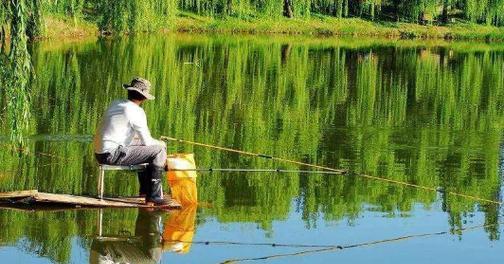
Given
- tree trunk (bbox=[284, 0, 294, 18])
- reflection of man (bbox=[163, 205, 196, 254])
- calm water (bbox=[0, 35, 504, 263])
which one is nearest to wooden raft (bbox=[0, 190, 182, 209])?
calm water (bbox=[0, 35, 504, 263])

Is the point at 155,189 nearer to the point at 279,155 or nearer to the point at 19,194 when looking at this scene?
the point at 19,194

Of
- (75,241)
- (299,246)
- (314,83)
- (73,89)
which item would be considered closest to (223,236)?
(299,246)

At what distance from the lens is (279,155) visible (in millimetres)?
18281

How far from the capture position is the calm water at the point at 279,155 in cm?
1153

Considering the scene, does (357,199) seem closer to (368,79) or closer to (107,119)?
(107,119)

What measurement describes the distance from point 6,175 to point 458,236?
6.47m

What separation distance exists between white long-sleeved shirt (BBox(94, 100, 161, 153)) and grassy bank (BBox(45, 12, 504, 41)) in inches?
1973

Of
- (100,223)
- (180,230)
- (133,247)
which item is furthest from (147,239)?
(100,223)

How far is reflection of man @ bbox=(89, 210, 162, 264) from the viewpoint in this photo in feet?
34.6

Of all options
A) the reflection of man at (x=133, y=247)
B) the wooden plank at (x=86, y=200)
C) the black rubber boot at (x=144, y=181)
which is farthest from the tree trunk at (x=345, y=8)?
the reflection of man at (x=133, y=247)

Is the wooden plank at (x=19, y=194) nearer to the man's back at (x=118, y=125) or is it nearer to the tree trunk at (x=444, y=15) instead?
the man's back at (x=118, y=125)

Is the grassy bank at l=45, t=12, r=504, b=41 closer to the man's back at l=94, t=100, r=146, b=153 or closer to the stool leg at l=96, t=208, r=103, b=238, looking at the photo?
the man's back at l=94, t=100, r=146, b=153

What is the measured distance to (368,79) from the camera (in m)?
38.2

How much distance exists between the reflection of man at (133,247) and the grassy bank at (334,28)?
51.3 meters
